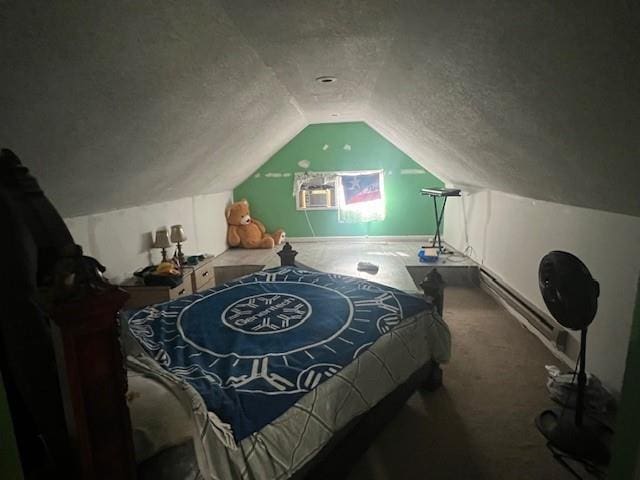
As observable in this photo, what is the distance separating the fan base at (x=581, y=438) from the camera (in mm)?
1616

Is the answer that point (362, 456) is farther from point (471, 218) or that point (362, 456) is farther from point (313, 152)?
point (313, 152)

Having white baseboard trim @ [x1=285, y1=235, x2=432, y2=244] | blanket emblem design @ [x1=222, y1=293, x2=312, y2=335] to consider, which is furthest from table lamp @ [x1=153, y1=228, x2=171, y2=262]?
white baseboard trim @ [x1=285, y1=235, x2=432, y2=244]

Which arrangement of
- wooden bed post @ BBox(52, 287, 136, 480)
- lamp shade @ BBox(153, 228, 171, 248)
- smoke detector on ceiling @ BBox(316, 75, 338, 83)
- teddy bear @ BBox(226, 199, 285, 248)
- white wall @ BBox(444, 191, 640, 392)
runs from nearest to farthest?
wooden bed post @ BBox(52, 287, 136, 480)
white wall @ BBox(444, 191, 640, 392)
smoke detector on ceiling @ BBox(316, 75, 338, 83)
lamp shade @ BBox(153, 228, 171, 248)
teddy bear @ BBox(226, 199, 285, 248)

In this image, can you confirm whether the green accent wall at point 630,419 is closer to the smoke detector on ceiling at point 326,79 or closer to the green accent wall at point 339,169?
the smoke detector on ceiling at point 326,79

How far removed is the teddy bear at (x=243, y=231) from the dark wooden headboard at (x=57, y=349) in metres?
4.62

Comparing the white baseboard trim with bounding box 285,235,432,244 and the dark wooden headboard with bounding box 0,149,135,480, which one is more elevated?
the dark wooden headboard with bounding box 0,149,135,480

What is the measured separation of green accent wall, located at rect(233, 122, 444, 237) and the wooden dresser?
2.02 metres

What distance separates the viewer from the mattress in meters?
1.07

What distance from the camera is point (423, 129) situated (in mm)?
2994

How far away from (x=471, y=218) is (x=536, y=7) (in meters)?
3.70

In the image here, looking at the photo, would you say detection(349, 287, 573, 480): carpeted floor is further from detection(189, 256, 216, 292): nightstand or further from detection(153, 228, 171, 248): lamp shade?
detection(153, 228, 171, 248): lamp shade

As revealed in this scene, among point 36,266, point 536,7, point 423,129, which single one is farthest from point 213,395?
point 423,129

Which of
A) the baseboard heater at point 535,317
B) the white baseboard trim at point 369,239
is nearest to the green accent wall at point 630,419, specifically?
the baseboard heater at point 535,317

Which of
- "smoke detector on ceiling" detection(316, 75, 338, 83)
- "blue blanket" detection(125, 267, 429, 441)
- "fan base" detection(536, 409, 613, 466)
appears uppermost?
"smoke detector on ceiling" detection(316, 75, 338, 83)
